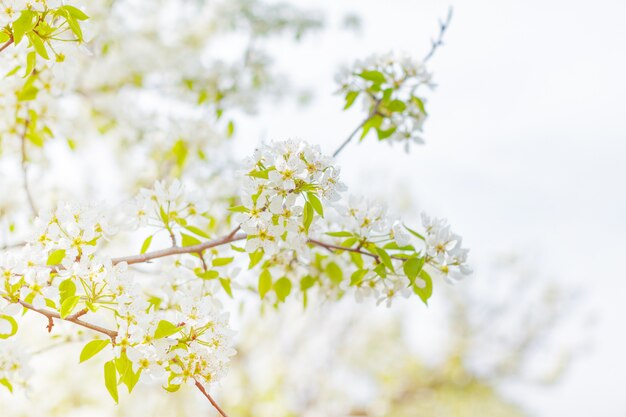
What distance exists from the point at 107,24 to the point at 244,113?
923 mm

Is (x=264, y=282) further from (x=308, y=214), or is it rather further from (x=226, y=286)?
(x=308, y=214)

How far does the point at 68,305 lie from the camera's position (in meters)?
1.04

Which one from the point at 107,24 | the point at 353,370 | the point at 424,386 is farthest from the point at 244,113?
the point at 353,370

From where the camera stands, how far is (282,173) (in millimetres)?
1107

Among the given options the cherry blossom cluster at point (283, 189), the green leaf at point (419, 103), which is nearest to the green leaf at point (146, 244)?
the cherry blossom cluster at point (283, 189)

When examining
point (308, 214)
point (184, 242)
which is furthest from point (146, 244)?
point (308, 214)

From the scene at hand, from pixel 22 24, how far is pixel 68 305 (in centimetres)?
50

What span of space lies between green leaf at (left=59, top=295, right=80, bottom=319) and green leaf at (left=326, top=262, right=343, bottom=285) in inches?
28.8

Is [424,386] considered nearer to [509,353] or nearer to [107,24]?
[509,353]

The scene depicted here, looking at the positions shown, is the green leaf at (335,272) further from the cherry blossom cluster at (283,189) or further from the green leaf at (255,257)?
the cherry blossom cluster at (283,189)

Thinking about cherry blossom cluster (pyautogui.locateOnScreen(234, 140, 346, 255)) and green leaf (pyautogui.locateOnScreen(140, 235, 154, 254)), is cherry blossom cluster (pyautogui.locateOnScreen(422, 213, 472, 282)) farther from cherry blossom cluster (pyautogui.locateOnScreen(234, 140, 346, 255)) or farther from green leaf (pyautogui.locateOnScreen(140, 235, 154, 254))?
green leaf (pyautogui.locateOnScreen(140, 235, 154, 254))

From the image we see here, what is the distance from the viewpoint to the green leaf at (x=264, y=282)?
60.9 inches

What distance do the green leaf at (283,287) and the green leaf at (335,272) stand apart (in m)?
0.12

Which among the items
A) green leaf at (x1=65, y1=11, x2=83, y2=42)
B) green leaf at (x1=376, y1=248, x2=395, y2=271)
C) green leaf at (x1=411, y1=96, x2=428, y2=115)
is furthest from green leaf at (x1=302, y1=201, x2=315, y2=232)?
green leaf at (x1=411, y1=96, x2=428, y2=115)
